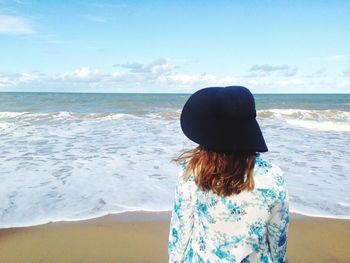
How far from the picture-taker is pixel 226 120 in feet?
4.63

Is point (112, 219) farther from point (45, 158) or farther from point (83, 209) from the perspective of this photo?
point (45, 158)

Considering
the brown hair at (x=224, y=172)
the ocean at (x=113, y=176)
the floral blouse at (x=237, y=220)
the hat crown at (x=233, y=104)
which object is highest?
the hat crown at (x=233, y=104)

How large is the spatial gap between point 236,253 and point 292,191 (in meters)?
4.59

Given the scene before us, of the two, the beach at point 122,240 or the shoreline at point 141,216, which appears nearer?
the beach at point 122,240

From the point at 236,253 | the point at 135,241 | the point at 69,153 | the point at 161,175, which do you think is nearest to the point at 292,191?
the point at 161,175

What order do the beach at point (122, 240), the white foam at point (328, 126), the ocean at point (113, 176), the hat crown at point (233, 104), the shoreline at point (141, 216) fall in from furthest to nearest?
the white foam at point (328, 126) < the ocean at point (113, 176) < the shoreline at point (141, 216) < the beach at point (122, 240) < the hat crown at point (233, 104)

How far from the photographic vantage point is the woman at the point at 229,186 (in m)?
1.42

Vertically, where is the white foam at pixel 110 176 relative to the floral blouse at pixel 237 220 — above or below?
below

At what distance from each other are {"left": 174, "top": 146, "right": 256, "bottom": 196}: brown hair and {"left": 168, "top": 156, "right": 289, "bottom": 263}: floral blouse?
0.09ft

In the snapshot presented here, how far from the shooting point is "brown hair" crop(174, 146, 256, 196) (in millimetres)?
1470

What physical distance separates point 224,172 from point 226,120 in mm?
229

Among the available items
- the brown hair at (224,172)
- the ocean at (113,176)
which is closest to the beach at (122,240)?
the ocean at (113,176)

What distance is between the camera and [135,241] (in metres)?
4.05

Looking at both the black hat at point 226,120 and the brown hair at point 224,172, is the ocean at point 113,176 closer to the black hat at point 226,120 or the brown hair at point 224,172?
the brown hair at point 224,172
